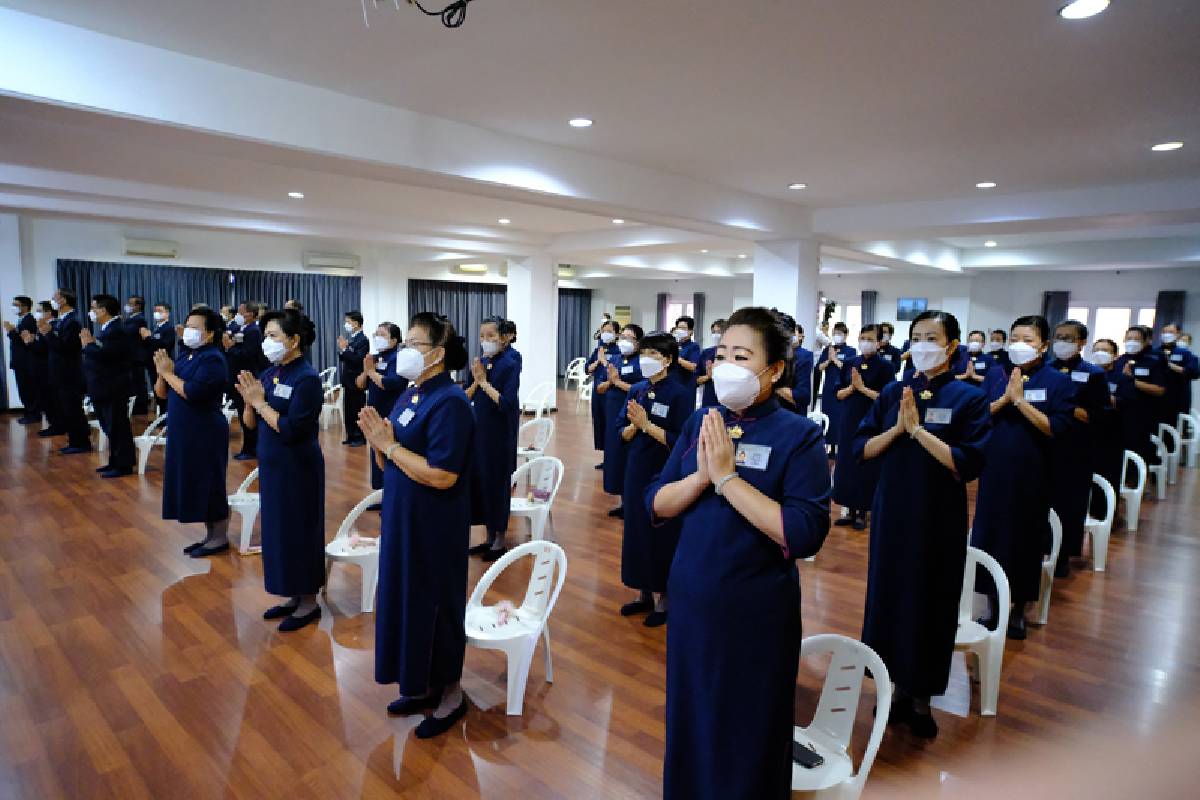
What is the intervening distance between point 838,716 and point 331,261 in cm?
1145

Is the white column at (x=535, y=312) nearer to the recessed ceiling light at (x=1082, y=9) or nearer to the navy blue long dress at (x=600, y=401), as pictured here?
the navy blue long dress at (x=600, y=401)

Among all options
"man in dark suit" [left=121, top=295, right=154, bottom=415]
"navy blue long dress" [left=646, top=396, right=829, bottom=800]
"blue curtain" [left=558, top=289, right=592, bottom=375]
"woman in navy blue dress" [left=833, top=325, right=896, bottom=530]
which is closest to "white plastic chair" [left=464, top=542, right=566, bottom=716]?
"navy blue long dress" [left=646, top=396, right=829, bottom=800]

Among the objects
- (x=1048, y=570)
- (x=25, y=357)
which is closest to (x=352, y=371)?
(x=25, y=357)

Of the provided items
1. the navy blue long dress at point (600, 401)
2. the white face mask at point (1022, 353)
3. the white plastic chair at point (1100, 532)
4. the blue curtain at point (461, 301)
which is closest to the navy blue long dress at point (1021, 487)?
the white face mask at point (1022, 353)

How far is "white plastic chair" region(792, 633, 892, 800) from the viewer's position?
5.80 ft

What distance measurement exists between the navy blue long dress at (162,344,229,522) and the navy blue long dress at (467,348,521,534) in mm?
1550

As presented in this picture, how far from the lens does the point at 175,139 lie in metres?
3.64

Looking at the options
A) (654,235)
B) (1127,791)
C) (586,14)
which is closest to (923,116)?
(586,14)

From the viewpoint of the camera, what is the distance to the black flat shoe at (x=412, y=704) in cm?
265

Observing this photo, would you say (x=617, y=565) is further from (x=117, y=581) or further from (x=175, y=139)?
(x=175, y=139)

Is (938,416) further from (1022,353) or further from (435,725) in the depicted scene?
(435,725)

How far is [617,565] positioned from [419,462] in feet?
7.68

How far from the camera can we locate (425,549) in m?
2.43

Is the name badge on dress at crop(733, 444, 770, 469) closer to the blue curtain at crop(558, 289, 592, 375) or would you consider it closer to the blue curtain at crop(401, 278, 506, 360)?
the blue curtain at crop(401, 278, 506, 360)
